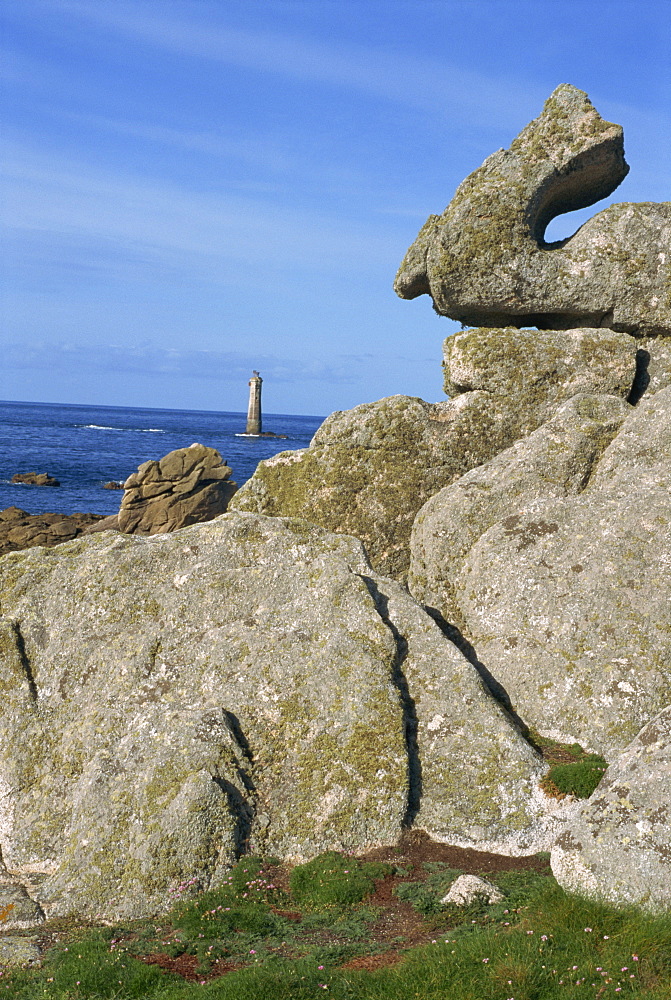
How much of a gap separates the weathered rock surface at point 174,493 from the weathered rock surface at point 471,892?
5302cm

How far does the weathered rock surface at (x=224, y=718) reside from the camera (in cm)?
1304

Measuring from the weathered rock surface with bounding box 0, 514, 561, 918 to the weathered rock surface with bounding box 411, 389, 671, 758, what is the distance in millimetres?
1788

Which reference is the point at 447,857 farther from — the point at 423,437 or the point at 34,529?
the point at 34,529

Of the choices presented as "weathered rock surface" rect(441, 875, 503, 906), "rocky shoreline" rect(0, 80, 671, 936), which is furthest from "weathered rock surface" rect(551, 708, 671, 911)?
"weathered rock surface" rect(441, 875, 503, 906)

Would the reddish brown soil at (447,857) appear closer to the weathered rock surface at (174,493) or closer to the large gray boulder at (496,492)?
the large gray boulder at (496,492)

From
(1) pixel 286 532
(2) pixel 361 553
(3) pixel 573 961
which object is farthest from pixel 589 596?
(3) pixel 573 961

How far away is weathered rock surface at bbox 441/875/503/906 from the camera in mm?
11320

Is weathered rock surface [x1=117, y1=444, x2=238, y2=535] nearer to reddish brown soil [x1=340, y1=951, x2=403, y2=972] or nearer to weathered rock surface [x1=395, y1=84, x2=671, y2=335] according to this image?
weathered rock surface [x1=395, y1=84, x2=671, y2=335]

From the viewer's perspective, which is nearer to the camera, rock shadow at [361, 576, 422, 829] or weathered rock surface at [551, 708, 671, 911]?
weathered rock surface at [551, 708, 671, 911]

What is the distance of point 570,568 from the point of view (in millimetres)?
17000

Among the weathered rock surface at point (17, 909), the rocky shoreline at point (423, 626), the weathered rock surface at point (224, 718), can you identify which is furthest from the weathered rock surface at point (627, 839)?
the weathered rock surface at point (17, 909)

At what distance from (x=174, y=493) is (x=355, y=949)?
56036 millimetres

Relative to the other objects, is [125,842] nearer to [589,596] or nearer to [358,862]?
[358,862]

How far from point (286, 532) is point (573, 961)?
390 inches
